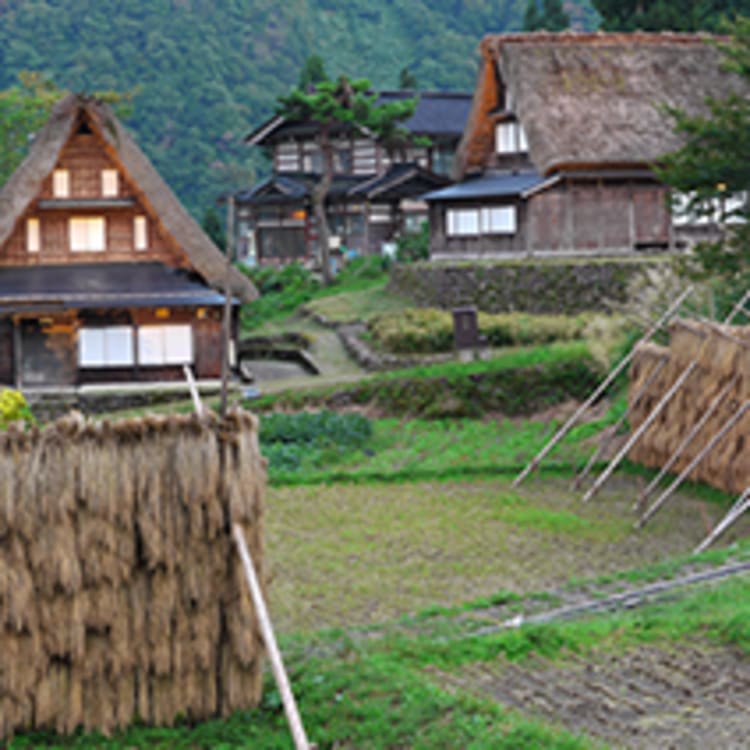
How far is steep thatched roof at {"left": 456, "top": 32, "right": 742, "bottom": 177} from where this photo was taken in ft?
114

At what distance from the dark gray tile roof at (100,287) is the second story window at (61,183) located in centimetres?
160

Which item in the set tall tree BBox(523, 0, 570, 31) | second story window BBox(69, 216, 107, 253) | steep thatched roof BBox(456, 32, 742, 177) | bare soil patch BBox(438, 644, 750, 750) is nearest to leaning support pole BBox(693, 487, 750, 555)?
bare soil patch BBox(438, 644, 750, 750)

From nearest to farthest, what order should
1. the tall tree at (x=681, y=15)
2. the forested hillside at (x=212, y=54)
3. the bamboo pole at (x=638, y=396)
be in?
the bamboo pole at (x=638, y=396) < the tall tree at (x=681, y=15) < the forested hillside at (x=212, y=54)

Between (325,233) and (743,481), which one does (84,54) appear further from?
(743,481)

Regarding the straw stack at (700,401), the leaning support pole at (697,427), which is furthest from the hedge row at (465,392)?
the leaning support pole at (697,427)

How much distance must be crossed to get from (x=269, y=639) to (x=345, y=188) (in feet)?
133

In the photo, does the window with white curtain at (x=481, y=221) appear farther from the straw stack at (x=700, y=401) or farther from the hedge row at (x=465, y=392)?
the straw stack at (x=700, y=401)

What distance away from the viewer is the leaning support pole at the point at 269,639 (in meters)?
6.63

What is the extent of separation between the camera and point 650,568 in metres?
12.5

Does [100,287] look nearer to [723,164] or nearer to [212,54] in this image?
[723,164]

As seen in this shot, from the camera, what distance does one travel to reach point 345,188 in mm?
47250

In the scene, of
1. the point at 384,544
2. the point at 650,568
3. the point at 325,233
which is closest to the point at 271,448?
the point at 384,544

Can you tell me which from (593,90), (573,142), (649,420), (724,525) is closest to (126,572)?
(724,525)

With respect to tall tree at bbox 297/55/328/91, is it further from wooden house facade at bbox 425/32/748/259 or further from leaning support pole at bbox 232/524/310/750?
leaning support pole at bbox 232/524/310/750
